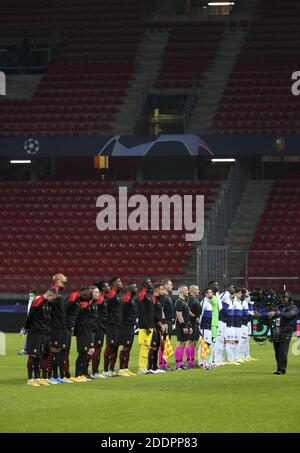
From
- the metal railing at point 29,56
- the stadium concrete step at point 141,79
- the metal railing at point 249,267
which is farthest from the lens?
the metal railing at point 29,56

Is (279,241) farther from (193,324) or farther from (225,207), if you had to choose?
(193,324)

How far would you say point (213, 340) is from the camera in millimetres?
30812

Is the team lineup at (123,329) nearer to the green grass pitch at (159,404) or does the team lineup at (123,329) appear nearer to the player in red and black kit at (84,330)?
the player in red and black kit at (84,330)

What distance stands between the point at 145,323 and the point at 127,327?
61 centimetres

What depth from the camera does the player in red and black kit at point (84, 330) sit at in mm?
25031

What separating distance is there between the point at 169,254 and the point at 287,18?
15.5m

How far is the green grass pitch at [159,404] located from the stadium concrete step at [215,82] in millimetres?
27425

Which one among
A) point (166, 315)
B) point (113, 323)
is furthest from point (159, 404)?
point (166, 315)

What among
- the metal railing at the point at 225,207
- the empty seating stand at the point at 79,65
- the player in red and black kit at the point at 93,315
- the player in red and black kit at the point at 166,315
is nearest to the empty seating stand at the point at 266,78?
the metal railing at the point at 225,207

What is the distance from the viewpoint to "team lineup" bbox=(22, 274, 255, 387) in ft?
78.5

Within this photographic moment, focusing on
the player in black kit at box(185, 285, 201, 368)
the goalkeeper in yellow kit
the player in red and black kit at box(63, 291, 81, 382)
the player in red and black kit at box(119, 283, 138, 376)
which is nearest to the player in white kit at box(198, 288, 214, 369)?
the player in black kit at box(185, 285, 201, 368)
